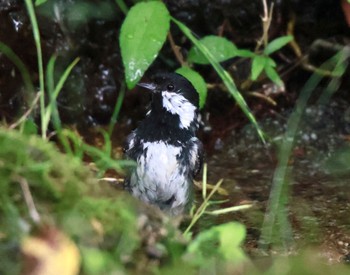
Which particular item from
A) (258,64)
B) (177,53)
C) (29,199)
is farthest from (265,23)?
(29,199)

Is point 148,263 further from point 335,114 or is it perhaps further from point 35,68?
point 335,114

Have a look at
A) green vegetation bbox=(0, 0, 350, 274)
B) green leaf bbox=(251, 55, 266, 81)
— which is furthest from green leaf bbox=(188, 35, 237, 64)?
green vegetation bbox=(0, 0, 350, 274)

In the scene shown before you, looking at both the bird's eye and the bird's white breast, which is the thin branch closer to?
the bird's eye

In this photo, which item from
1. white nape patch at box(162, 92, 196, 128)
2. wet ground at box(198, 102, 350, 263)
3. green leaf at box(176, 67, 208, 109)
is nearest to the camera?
wet ground at box(198, 102, 350, 263)

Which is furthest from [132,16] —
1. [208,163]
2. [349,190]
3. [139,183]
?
[349,190]

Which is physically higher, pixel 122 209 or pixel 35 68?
pixel 122 209

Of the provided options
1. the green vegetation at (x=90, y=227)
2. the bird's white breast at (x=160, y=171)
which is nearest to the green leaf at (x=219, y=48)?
the bird's white breast at (x=160, y=171)
